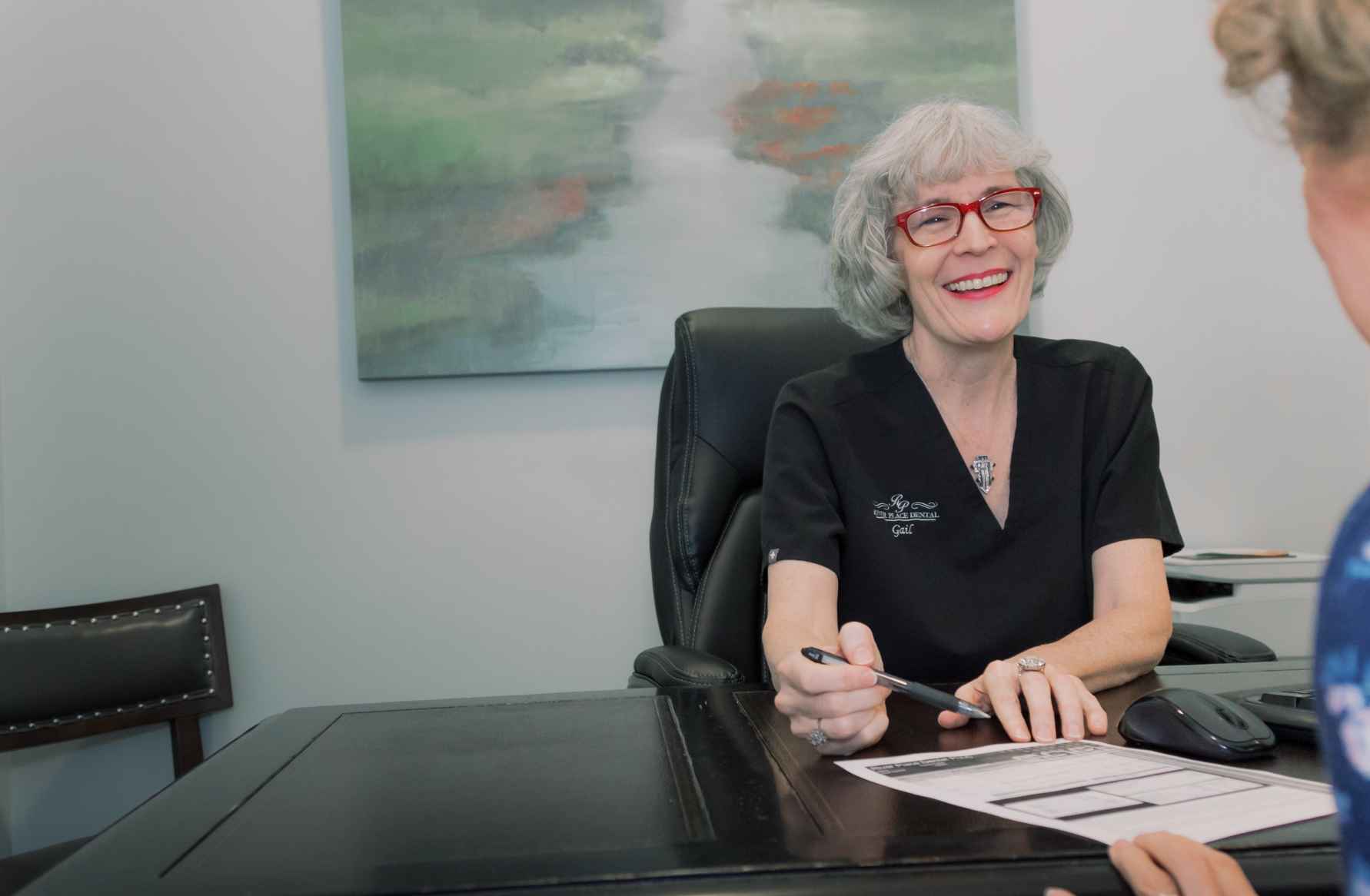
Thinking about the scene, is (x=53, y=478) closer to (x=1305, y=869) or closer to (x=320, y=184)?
(x=320, y=184)

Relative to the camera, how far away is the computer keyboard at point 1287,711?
855mm

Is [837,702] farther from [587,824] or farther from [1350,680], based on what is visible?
[1350,680]

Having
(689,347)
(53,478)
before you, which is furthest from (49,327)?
(689,347)

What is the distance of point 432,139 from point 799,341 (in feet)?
3.13

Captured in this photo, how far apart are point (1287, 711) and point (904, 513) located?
642 millimetres

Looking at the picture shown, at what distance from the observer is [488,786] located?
82cm

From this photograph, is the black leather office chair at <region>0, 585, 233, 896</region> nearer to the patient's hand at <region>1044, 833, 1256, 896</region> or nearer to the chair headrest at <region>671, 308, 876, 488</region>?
the chair headrest at <region>671, 308, 876, 488</region>

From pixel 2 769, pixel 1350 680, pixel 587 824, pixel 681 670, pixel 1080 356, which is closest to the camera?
pixel 1350 680

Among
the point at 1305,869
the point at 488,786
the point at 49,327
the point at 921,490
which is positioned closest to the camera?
the point at 1305,869

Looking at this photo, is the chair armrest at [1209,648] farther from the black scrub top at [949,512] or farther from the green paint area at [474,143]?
the green paint area at [474,143]

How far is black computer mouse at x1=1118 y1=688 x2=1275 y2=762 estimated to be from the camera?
82 centimetres

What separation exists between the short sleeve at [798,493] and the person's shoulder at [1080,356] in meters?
0.34

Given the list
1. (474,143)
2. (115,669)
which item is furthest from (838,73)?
(115,669)

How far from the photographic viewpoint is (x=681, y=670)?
1.41 m
